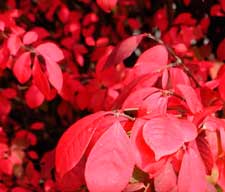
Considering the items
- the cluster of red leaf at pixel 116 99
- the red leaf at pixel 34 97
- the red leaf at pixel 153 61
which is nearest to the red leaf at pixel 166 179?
the cluster of red leaf at pixel 116 99

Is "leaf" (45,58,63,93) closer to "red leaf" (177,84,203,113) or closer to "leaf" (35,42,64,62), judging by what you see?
"leaf" (35,42,64,62)

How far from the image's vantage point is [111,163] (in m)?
0.79

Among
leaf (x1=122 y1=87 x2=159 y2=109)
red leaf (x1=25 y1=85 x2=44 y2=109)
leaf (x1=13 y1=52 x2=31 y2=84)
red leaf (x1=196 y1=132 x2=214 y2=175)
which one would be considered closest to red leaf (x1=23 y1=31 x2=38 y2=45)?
leaf (x1=13 y1=52 x2=31 y2=84)

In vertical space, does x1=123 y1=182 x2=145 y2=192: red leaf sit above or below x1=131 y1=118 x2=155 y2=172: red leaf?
below

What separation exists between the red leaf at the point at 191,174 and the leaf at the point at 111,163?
0.09m

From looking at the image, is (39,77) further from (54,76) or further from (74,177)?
(74,177)

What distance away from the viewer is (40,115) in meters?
2.31

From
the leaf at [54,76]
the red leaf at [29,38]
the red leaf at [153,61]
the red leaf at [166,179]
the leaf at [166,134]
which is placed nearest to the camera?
the leaf at [166,134]

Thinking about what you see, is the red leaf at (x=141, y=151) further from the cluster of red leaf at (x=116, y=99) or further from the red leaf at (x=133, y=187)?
the red leaf at (x=133, y=187)

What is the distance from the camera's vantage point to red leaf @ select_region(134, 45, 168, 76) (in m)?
1.17

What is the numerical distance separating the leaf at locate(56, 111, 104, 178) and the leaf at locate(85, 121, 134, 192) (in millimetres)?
38

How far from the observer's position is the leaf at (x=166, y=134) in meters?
0.76

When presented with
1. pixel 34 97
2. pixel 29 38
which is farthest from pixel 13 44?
pixel 34 97

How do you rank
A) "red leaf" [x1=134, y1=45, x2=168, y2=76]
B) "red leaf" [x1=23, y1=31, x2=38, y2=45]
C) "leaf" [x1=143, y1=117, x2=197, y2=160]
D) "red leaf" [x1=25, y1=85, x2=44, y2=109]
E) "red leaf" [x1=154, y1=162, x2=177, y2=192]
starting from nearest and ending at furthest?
"leaf" [x1=143, y1=117, x2=197, y2=160], "red leaf" [x1=154, y1=162, x2=177, y2=192], "red leaf" [x1=134, y1=45, x2=168, y2=76], "red leaf" [x1=23, y1=31, x2=38, y2=45], "red leaf" [x1=25, y1=85, x2=44, y2=109]
